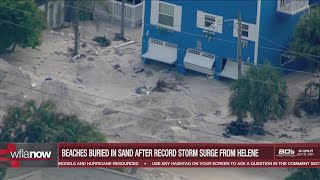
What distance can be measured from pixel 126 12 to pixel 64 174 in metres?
23.2

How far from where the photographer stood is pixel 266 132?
80.9m

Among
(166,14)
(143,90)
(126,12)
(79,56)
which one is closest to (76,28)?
(79,56)

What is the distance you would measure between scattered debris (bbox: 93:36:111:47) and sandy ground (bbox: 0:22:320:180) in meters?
0.38

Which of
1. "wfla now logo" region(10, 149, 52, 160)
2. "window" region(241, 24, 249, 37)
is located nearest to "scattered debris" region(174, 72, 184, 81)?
"window" region(241, 24, 249, 37)

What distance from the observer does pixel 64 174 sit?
233 ft

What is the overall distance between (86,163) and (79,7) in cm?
2730

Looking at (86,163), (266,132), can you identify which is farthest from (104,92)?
(86,163)

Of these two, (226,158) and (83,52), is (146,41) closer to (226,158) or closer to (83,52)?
(83,52)

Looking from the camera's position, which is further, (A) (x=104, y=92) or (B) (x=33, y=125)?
(A) (x=104, y=92)

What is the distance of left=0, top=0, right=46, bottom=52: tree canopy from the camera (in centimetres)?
8638

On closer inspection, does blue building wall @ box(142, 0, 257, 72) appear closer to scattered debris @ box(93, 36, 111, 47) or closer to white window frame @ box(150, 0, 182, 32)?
white window frame @ box(150, 0, 182, 32)

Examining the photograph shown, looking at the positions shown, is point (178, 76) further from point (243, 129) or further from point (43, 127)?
point (43, 127)

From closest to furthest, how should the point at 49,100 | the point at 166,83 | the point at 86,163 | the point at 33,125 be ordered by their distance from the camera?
the point at 86,163
the point at 33,125
the point at 49,100
the point at 166,83

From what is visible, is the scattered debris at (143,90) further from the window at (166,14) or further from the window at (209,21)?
the window at (209,21)
